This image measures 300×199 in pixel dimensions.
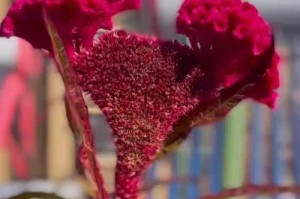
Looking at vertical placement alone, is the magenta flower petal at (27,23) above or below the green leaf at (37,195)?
above

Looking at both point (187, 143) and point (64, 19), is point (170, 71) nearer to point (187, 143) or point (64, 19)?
point (64, 19)

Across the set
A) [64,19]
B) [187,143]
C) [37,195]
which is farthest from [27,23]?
[187,143]

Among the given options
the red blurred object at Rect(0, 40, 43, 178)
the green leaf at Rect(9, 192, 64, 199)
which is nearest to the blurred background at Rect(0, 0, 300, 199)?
the red blurred object at Rect(0, 40, 43, 178)

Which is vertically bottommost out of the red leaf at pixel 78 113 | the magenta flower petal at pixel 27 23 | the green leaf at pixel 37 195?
the green leaf at pixel 37 195

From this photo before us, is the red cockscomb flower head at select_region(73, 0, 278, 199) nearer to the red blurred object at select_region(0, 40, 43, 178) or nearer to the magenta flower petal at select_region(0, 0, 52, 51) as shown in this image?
the magenta flower petal at select_region(0, 0, 52, 51)

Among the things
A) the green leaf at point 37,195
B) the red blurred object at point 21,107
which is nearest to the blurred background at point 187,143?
the red blurred object at point 21,107

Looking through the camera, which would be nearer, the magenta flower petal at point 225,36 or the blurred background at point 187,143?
the magenta flower petal at point 225,36

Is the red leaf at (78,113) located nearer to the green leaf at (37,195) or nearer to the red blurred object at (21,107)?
the green leaf at (37,195)
